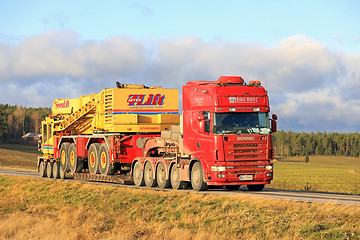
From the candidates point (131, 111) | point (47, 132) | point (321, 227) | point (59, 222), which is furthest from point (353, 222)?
point (47, 132)

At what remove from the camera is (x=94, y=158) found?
31859mm

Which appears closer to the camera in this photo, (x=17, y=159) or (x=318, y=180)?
(x=318, y=180)

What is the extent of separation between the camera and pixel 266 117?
72.0 feet

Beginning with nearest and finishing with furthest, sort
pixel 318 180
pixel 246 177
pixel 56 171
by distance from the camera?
1. pixel 246 177
2. pixel 56 171
3. pixel 318 180

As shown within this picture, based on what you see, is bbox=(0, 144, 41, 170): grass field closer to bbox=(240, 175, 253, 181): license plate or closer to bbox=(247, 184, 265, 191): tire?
bbox=(247, 184, 265, 191): tire

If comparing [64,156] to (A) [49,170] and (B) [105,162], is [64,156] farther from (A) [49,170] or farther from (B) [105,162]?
(B) [105,162]

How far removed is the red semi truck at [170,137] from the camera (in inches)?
844

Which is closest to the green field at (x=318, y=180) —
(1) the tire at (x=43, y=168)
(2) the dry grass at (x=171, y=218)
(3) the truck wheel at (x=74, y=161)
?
(3) the truck wheel at (x=74, y=161)

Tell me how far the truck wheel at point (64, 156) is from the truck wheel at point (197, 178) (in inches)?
581

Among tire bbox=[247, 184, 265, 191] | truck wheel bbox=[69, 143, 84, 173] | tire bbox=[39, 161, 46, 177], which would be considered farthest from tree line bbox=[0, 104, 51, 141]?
tire bbox=[247, 184, 265, 191]

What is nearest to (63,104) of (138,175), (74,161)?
(74,161)

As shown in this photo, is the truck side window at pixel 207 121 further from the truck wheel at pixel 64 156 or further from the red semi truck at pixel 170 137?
the truck wheel at pixel 64 156

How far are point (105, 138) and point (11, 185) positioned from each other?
9434mm

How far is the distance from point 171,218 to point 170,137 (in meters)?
7.50
